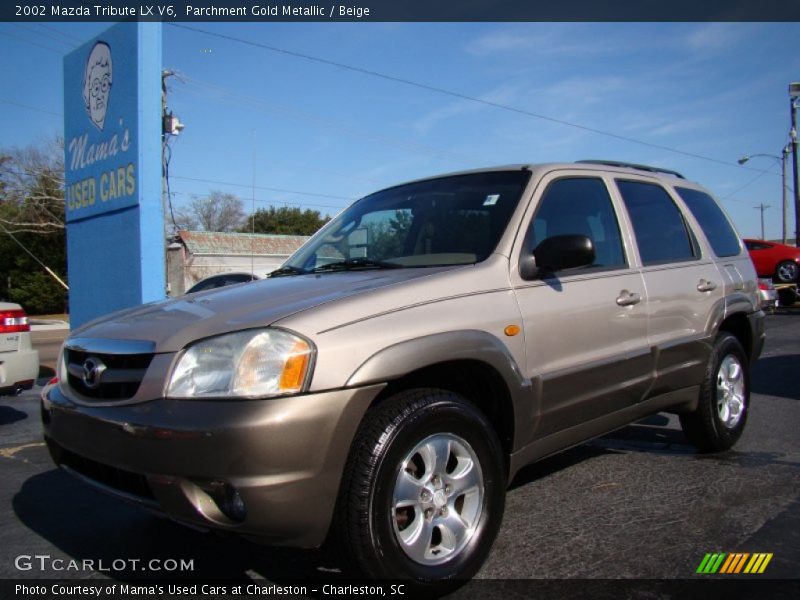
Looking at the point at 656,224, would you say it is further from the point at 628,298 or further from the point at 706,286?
the point at 628,298

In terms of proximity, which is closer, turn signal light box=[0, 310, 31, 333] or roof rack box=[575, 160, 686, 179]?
roof rack box=[575, 160, 686, 179]

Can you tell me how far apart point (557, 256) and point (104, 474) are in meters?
2.12

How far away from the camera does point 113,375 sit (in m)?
2.53

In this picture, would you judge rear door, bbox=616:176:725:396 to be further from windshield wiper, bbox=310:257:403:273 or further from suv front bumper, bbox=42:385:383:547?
suv front bumper, bbox=42:385:383:547

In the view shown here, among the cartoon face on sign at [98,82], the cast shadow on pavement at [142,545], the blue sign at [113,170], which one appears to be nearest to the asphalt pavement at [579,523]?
the cast shadow on pavement at [142,545]

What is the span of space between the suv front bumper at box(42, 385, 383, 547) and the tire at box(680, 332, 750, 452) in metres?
2.82

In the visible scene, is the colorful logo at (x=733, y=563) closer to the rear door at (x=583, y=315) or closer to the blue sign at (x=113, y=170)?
the rear door at (x=583, y=315)

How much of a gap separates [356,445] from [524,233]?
141cm

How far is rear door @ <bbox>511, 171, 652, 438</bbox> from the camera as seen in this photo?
3.06 m

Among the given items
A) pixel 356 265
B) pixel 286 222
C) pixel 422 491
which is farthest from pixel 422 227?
pixel 286 222

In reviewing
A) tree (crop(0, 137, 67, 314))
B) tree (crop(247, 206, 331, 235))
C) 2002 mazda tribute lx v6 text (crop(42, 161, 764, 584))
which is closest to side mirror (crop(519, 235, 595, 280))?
2002 mazda tribute lx v6 text (crop(42, 161, 764, 584))

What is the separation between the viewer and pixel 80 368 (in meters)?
2.73

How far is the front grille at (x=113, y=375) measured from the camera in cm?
244

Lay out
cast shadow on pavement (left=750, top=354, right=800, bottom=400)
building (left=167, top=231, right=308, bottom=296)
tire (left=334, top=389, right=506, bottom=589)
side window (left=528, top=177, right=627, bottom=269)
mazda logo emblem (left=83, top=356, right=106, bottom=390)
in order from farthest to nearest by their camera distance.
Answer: building (left=167, top=231, right=308, bottom=296), cast shadow on pavement (left=750, top=354, right=800, bottom=400), side window (left=528, top=177, right=627, bottom=269), mazda logo emblem (left=83, top=356, right=106, bottom=390), tire (left=334, top=389, right=506, bottom=589)
